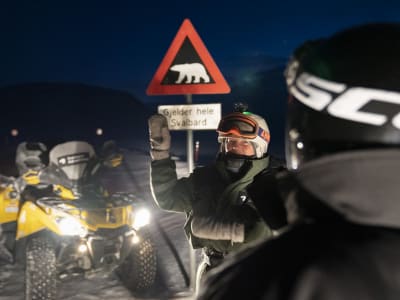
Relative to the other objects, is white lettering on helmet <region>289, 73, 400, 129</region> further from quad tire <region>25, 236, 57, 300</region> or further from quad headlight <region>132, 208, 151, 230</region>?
→ quad headlight <region>132, 208, 151, 230</region>

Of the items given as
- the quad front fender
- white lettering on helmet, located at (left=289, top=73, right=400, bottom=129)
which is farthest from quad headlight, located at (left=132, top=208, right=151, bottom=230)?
white lettering on helmet, located at (left=289, top=73, right=400, bottom=129)

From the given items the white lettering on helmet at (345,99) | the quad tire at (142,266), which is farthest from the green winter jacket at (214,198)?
the white lettering on helmet at (345,99)

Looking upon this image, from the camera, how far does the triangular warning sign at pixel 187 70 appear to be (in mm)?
4281

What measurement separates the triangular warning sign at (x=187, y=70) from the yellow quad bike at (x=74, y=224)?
3.93 feet

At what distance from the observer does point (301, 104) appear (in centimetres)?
110

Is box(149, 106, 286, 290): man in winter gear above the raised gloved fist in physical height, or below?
below

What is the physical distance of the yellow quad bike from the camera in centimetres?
428

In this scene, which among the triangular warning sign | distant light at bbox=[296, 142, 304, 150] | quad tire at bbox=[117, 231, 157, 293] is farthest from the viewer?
quad tire at bbox=[117, 231, 157, 293]

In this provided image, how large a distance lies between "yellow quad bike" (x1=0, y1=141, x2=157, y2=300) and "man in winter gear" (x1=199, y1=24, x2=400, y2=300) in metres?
3.74

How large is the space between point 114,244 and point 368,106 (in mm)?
4017

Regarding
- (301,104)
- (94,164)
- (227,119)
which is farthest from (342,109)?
(94,164)

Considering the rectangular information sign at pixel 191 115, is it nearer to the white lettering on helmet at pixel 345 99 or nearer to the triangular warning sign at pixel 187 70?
the triangular warning sign at pixel 187 70

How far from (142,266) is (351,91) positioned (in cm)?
412

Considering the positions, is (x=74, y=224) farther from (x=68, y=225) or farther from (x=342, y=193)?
(x=342, y=193)
